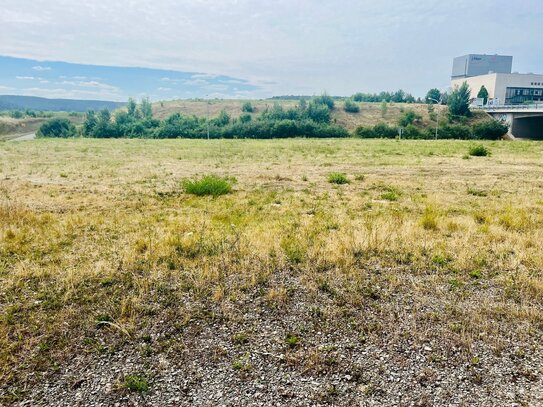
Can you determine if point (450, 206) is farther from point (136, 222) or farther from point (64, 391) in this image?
point (64, 391)

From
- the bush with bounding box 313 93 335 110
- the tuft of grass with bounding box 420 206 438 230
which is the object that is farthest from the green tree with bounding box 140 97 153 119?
the tuft of grass with bounding box 420 206 438 230

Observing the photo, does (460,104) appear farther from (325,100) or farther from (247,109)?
(247,109)

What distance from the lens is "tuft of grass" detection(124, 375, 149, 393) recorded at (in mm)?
4336

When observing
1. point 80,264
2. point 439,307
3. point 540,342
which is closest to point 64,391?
point 80,264

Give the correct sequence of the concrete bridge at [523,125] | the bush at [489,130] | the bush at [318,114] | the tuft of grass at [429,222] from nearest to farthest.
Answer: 1. the tuft of grass at [429,222]
2. the bush at [489,130]
3. the concrete bridge at [523,125]
4. the bush at [318,114]

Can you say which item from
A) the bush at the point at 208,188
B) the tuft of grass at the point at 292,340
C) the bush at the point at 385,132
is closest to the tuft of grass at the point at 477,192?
the bush at the point at 208,188

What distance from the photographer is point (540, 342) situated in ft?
17.0

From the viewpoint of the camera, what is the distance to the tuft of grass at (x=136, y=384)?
14.2 ft

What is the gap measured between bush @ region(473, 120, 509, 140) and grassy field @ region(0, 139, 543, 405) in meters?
68.7

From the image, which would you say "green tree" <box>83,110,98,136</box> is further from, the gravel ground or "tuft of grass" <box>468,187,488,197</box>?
the gravel ground

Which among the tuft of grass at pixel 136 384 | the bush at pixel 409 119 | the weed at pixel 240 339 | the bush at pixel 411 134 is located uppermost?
the bush at pixel 409 119

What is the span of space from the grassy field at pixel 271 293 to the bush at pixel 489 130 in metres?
68.7

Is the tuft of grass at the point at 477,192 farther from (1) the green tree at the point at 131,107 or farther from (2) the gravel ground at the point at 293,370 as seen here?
(1) the green tree at the point at 131,107

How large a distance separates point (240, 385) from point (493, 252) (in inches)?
265
